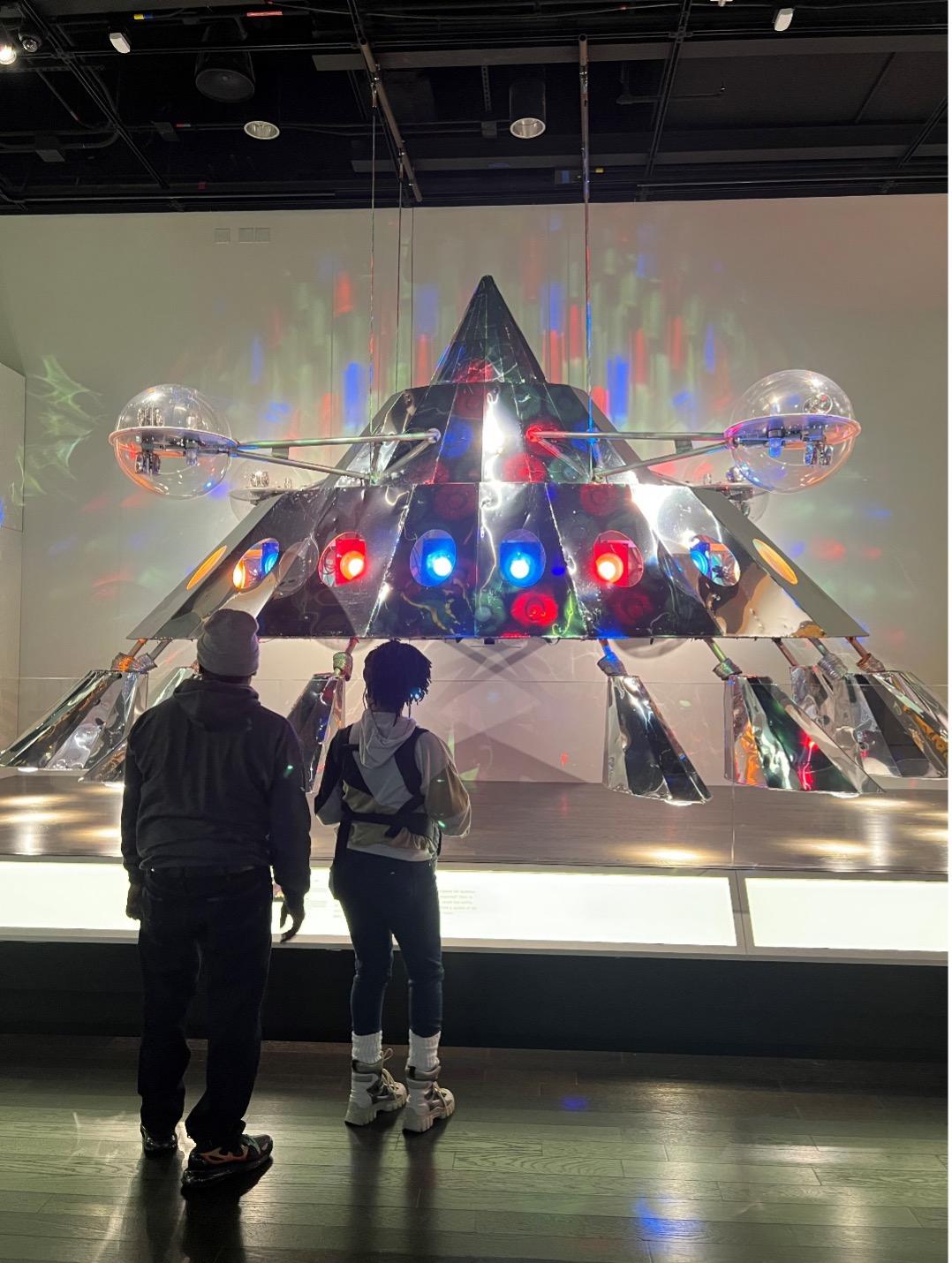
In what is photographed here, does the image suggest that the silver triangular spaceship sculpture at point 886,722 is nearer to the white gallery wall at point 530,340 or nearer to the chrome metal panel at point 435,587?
the chrome metal panel at point 435,587

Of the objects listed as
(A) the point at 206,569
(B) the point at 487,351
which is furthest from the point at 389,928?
(B) the point at 487,351

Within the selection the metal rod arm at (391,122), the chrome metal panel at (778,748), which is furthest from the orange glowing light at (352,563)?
the metal rod arm at (391,122)

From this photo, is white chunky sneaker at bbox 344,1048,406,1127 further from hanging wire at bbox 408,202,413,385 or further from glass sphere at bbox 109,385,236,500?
hanging wire at bbox 408,202,413,385

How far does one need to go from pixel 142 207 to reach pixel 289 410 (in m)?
2.15

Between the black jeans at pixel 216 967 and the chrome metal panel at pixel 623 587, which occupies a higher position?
Answer: the chrome metal panel at pixel 623 587

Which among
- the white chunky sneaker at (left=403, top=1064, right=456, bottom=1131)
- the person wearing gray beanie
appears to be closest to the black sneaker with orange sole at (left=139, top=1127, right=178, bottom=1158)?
the person wearing gray beanie

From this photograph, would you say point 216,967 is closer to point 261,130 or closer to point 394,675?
point 394,675

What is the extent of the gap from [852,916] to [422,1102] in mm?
1519

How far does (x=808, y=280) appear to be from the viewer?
8.04 metres

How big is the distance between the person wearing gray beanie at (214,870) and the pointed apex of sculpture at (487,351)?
1395 mm

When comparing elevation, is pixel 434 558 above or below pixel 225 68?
below

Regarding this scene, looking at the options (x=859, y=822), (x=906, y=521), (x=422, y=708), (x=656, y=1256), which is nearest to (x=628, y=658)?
(x=422, y=708)

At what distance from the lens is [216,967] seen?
2.52 metres

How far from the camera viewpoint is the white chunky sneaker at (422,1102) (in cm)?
274
